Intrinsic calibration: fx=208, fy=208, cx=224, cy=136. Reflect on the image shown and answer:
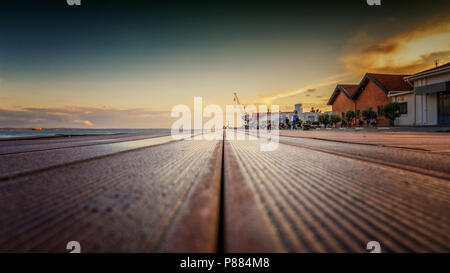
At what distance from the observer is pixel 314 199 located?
26cm

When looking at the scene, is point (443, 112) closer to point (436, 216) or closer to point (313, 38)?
point (313, 38)

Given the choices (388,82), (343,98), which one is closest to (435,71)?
(388,82)

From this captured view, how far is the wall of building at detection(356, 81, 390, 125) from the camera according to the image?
1446 cm

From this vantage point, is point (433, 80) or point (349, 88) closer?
point (433, 80)

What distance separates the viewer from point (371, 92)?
15.5 m

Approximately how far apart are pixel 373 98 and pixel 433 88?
4.97m

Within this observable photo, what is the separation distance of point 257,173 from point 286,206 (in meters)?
0.18

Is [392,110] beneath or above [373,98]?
beneath

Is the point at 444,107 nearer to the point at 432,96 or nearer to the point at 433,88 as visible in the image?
the point at 432,96

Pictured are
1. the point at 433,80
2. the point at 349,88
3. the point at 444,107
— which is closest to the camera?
the point at 444,107

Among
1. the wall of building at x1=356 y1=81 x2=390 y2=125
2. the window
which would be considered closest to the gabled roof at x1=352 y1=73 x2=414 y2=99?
the wall of building at x1=356 y1=81 x2=390 y2=125

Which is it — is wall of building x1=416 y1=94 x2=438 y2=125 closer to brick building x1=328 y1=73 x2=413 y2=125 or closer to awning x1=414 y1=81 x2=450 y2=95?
awning x1=414 y1=81 x2=450 y2=95

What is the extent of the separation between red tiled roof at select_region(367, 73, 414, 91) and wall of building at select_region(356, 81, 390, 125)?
555mm
